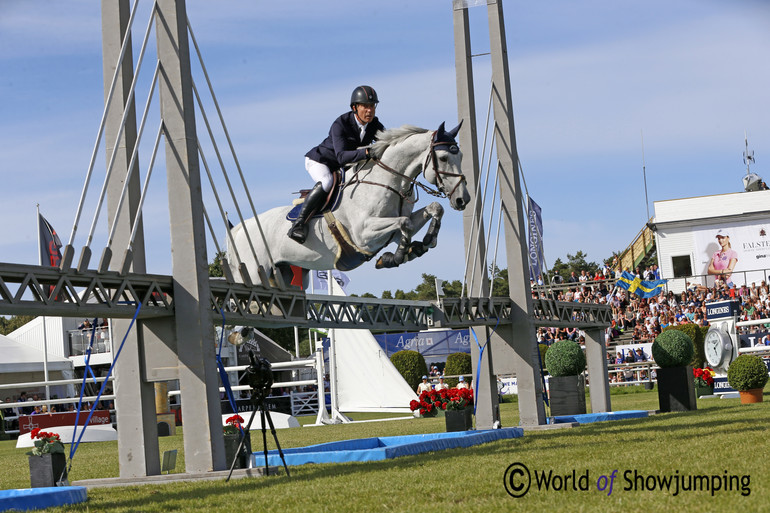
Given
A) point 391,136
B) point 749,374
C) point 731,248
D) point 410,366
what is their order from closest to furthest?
point 391,136
point 749,374
point 410,366
point 731,248

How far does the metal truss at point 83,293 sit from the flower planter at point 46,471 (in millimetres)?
1813

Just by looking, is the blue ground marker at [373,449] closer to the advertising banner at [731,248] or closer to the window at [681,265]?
the advertising banner at [731,248]

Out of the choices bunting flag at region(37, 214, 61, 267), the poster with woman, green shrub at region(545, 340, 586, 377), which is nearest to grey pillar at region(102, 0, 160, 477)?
A: green shrub at region(545, 340, 586, 377)

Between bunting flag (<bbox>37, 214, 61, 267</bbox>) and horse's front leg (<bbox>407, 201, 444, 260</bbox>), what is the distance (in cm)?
1376

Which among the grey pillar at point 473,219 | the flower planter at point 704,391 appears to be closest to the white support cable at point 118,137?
the grey pillar at point 473,219

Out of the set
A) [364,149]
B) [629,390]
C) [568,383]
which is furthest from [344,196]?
[629,390]

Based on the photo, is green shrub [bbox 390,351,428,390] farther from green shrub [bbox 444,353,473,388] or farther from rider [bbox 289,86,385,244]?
rider [bbox 289,86,385,244]

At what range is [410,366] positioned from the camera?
1388 inches

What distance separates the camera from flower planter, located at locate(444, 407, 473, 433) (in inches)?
648

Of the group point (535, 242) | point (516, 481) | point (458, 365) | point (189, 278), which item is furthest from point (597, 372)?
point (458, 365)

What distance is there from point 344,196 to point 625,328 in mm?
32860

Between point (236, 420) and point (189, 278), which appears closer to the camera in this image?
point (189, 278)

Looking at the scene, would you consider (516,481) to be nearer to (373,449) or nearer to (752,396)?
(373,449)

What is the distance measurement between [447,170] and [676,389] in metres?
9.92
